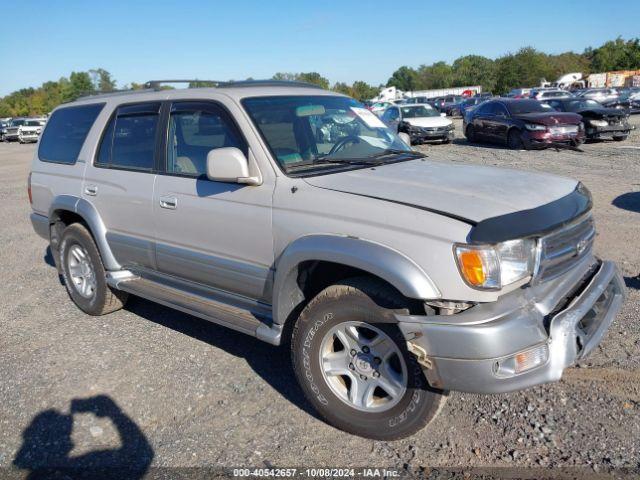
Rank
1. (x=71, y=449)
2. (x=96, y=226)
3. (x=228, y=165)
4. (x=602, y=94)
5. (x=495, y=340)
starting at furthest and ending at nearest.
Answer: (x=602, y=94) → (x=96, y=226) → (x=228, y=165) → (x=71, y=449) → (x=495, y=340)

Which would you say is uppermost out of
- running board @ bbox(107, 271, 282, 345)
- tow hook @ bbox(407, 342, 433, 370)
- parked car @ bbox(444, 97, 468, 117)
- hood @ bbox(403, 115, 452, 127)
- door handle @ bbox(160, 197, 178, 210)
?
door handle @ bbox(160, 197, 178, 210)

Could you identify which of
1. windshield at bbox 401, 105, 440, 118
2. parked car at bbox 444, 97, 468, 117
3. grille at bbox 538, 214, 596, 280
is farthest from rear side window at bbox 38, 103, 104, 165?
parked car at bbox 444, 97, 468, 117

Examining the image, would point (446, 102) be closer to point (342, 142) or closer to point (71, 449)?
point (342, 142)

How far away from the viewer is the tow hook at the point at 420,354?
2.76 meters

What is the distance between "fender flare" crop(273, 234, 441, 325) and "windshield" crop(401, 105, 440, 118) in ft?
59.2

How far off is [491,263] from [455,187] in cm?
65

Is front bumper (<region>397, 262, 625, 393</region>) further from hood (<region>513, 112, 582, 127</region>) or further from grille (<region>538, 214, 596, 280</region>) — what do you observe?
hood (<region>513, 112, 582, 127</region>)


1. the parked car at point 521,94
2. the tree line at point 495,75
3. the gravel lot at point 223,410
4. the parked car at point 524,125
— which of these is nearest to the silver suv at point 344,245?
the gravel lot at point 223,410

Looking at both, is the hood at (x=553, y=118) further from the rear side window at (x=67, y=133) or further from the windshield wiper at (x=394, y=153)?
the rear side window at (x=67, y=133)

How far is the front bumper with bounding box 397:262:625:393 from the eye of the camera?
2654 mm

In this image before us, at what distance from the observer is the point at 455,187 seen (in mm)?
3221

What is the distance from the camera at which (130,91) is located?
493cm

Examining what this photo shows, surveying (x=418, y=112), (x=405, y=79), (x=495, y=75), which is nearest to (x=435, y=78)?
(x=405, y=79)

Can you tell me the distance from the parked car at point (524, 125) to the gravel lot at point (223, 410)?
11435mm
